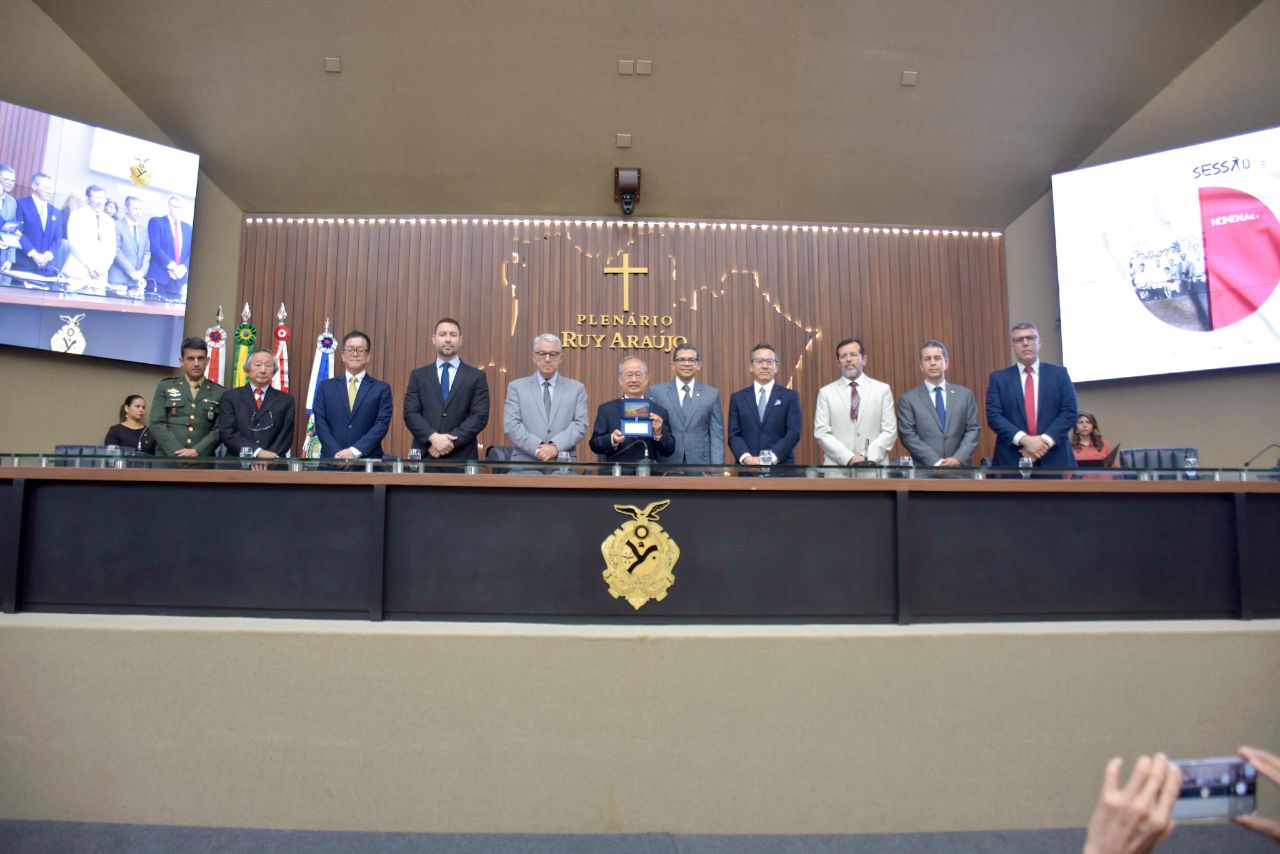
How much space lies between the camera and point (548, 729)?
Answer: 2.08 meters

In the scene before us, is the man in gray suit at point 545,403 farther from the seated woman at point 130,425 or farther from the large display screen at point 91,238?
the large display screen at point 91,238

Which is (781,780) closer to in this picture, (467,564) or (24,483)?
(467,564)

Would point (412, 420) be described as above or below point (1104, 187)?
below

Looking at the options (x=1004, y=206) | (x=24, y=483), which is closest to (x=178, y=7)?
Result: (x=24, y=483)

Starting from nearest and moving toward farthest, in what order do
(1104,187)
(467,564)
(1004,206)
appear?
(467,564)
(1104,187)
(1004,206)

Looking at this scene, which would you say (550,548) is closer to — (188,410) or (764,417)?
(764,417)

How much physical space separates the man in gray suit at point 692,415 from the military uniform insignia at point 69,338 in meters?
4.27

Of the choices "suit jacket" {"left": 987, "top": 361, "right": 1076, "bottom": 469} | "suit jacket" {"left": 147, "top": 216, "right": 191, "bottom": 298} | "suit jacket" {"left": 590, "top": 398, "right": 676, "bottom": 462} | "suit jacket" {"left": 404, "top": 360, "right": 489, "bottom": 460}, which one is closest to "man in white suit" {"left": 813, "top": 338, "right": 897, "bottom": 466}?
"suit jacket" {"left": 987, "top": 361, "right": 1076, "bottom": 469}

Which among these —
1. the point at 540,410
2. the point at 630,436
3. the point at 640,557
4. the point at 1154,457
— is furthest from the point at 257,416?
the point at 1154,457

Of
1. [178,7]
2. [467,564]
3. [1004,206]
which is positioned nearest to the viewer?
[467,564]

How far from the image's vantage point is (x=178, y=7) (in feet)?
15.9

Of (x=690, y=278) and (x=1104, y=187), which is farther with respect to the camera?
(x=690, y=278)

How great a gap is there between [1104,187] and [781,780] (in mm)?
5866

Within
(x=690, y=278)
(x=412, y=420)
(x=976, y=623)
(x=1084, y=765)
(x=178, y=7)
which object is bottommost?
(x=1084, y=765)
